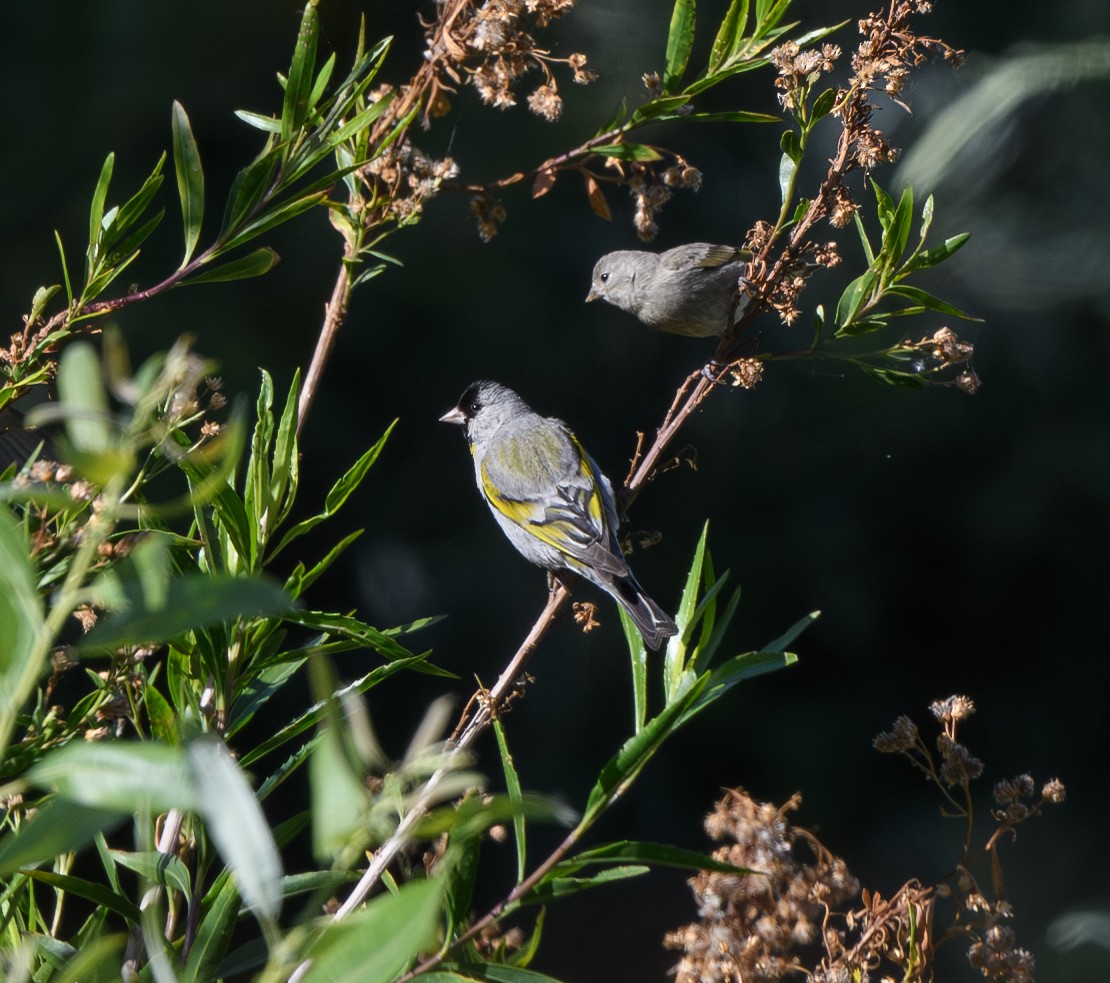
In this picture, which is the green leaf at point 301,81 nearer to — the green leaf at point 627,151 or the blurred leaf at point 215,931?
the green leaf at point 627,151

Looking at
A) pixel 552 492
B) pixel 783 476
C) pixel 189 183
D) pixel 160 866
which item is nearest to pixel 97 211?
pixel 189 183

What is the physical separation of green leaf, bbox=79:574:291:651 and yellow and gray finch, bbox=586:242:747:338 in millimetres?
1870

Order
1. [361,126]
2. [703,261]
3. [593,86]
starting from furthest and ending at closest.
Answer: [593,86] < [703,261] < [361,126]

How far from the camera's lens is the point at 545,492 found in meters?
2.13

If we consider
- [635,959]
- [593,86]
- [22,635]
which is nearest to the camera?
[22,635]

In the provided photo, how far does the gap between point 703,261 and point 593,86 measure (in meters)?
0.76

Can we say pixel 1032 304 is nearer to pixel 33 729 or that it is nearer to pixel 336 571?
pixel 336 571

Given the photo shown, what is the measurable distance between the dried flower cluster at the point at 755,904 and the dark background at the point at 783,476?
2.15 m

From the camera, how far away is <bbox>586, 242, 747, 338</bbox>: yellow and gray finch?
2.21m

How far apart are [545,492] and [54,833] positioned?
71.9 inches

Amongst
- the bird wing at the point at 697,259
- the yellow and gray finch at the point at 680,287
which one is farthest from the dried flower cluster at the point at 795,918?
the bird wing at the point at 697,259

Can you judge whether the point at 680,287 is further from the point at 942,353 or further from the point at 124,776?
the point at 124,776

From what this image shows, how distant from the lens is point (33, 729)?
2.09 ft

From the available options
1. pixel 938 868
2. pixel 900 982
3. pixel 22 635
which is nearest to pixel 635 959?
pixel 938 868
